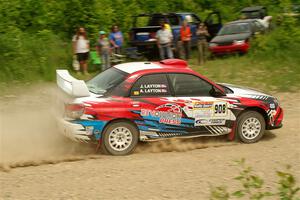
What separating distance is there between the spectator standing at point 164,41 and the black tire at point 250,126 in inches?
358

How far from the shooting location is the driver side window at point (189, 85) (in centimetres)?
940

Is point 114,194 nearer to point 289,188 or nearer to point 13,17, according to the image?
point 289,188

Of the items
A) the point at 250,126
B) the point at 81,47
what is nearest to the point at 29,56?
the point at 81,47

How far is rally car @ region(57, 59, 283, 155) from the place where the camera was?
880 cm

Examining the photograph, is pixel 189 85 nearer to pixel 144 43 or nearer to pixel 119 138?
pixel 119 138

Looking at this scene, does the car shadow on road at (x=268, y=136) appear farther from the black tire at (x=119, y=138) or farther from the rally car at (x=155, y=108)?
the black tire at (x=119, y=138)

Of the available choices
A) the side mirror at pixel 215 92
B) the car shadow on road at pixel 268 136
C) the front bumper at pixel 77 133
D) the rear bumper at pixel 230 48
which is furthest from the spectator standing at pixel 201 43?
the front bumper at pixel 77 133

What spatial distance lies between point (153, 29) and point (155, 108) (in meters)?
10.6

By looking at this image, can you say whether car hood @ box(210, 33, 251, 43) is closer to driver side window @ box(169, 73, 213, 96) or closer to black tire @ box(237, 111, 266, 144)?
black tire @ box(237, 111, 266, 144)

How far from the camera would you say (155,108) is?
9125mm

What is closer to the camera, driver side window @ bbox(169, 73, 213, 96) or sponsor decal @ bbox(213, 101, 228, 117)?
driver side window @ bbox(169, 73, 213, 96)

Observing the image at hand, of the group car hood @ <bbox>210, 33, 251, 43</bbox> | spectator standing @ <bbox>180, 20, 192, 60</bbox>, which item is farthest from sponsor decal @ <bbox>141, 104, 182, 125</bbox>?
car hood @ <bbox>210, 33, 251, 43</bbox>

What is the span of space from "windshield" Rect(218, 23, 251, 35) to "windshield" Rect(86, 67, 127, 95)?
11.9 meters

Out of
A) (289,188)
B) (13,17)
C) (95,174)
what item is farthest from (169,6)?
(289,188)
